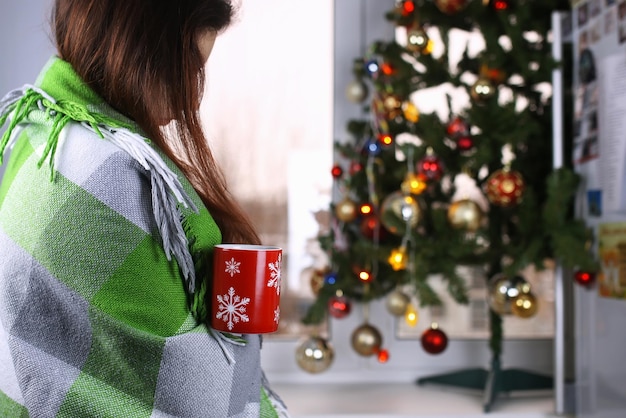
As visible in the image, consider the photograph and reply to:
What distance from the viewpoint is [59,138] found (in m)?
0.78

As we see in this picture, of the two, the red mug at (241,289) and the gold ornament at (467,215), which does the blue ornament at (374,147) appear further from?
the red mug at (241,289)

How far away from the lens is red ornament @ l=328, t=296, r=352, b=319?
1.84m

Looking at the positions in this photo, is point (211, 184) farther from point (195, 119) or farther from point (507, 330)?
point (507, 330)

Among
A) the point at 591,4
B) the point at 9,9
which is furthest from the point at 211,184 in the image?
the point at 9,9

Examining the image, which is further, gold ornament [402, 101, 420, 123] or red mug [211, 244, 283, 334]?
gold ornament [402, 101, 420, 123]

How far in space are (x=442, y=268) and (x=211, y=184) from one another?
924mm

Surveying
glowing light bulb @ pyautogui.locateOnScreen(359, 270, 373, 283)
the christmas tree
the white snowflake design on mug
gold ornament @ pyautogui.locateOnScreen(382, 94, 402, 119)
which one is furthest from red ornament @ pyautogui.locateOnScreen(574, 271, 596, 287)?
the white snowflake design on mug

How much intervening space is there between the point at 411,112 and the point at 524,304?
544mm

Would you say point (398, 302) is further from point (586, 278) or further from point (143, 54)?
point (143, 54)

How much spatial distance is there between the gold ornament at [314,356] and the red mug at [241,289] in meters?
0.99

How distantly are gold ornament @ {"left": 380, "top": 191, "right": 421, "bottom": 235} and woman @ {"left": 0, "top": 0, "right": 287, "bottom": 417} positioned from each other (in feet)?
2.92

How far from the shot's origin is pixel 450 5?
1769 millimetres

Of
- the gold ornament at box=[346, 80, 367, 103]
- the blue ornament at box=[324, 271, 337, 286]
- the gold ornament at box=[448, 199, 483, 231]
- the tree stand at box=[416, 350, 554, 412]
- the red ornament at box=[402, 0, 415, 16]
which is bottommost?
the tree stand at box=[416, 350, 554, 412]

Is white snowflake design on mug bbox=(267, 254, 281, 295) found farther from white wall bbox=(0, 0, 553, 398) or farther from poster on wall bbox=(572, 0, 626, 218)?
white wall bbox=(0, 0, 553, 398)
